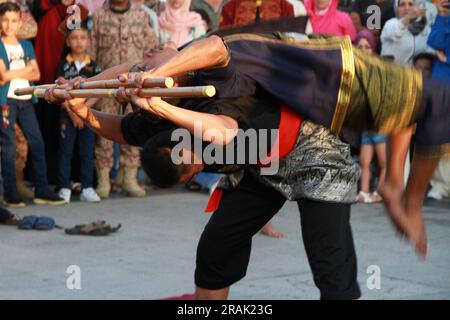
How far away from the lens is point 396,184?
169 inches

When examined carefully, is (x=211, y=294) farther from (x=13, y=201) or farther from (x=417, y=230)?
(x=13, y=201)

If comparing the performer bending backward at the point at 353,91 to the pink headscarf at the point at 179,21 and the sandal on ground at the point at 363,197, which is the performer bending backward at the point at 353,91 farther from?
the pink headscarf at the point at 179,21

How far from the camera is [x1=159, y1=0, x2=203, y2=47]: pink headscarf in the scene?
31.8ft

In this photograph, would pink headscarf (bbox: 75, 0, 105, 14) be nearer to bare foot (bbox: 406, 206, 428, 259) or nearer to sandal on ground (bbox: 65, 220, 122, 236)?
sandal on ground (bbox: 65, 220, 122, 236)

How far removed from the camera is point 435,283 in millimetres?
6270

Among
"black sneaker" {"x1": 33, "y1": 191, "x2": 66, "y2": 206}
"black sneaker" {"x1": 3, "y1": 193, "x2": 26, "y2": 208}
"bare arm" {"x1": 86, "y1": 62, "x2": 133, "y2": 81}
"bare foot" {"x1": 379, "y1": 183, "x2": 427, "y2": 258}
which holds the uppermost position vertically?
"bare arm" {"x1": 86, "y1": 62, "x2": 133, "y2": 81}

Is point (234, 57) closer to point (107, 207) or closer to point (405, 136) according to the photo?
point (405, 136)

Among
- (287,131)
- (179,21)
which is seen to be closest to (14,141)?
(179,21)

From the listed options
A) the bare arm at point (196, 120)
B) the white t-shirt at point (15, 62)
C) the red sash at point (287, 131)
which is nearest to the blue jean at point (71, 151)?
the white t-shirt at point (15, 62)

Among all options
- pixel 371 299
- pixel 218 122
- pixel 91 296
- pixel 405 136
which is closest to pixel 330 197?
pixel 405 136

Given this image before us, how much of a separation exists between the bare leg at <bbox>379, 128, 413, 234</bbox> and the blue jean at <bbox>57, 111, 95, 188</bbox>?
16.4 ft

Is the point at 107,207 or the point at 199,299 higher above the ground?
the point at 199,299

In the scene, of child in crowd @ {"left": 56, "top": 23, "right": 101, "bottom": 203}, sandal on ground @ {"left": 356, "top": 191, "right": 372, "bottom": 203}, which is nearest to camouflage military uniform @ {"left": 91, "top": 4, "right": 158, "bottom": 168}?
child in crowd @ {"left": 56, "top": 23, "right": 101, "bottom": 203}

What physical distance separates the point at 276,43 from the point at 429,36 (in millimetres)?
5392
